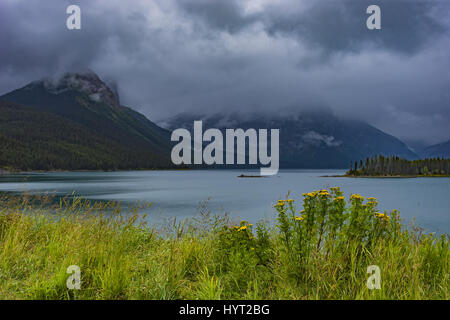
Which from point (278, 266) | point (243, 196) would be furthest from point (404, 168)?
point (278, 266)

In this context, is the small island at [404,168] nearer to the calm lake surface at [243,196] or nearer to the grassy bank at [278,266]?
the calm lake surface at [243,196]

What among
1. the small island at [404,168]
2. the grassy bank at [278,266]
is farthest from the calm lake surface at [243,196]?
the small island at [404,168]

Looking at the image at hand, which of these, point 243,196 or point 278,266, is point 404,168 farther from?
point 278,266

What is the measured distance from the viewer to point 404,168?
150 meters

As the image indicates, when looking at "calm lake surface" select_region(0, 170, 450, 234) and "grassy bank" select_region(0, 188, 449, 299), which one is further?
"calm lake surface" select_region(0, 170, 450, 234)

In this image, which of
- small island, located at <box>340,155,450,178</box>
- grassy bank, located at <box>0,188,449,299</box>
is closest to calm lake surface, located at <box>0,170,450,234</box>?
grassy bank, located at <box>0,188,449,299</box>

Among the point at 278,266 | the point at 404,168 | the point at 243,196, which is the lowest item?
the point at 278,266

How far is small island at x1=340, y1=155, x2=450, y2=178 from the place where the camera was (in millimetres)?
147000

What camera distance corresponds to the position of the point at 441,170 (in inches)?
5787

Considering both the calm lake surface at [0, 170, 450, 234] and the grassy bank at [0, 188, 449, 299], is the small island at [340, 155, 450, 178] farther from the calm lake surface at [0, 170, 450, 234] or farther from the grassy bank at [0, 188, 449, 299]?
the grassy bank at [0, 188, 449, 299]

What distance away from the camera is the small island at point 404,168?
482ft
